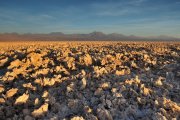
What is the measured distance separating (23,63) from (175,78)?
5.25m

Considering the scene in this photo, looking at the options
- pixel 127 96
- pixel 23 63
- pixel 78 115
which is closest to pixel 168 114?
pixel 127 96

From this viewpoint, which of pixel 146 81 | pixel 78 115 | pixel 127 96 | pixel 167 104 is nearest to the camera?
pixel 78 115

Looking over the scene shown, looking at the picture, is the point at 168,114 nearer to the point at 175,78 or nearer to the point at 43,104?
the point at 43,104

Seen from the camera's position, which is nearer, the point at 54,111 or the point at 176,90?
A: the point at 54,111

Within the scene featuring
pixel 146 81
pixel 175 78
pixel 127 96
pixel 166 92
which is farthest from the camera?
pixel 175 78

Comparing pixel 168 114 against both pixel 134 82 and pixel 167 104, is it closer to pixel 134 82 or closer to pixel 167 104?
pixel 167 104

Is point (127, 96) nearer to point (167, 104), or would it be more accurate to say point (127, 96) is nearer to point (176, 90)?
point (167, 104)

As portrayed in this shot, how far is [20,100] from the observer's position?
723 cm

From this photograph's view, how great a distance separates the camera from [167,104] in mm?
7074

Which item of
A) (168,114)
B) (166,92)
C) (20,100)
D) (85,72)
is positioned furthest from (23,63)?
(168,114)

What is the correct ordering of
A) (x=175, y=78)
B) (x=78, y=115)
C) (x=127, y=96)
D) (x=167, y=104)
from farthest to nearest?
1. (x=175, y=78)
2. (x=127, y=96)
3. (x=167, y=104)
4. (x=78, y=115)

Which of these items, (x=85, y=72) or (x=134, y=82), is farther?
(x=85, y=72)

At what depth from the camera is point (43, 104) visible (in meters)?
6.93

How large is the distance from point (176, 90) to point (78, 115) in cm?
341
